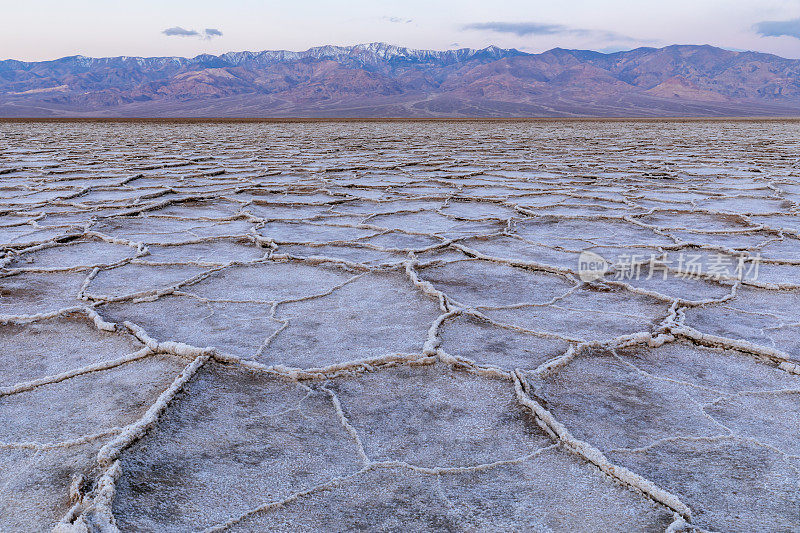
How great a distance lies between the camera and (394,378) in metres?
1.20

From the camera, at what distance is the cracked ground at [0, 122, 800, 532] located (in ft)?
2.68

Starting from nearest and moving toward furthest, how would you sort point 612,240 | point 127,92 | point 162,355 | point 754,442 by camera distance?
point 754,442 → point 162,355 → point 612,240 → point 127,92

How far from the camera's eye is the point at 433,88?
104875mm

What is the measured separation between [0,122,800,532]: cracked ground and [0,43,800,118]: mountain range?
166 feet

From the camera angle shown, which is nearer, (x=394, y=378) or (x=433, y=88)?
(x=394, y=378)

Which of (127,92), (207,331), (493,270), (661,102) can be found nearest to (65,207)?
(207,331)

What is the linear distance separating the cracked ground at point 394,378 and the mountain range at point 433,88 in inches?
1989

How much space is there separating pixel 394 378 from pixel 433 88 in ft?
357

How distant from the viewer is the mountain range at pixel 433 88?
6525 centimetres

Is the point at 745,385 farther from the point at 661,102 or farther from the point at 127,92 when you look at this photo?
the point at 127,92

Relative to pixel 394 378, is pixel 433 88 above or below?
above

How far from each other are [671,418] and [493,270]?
1.02 metres

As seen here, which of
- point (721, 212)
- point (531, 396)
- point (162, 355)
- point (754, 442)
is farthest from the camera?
point (721, 212)

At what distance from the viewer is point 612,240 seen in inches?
97.0
